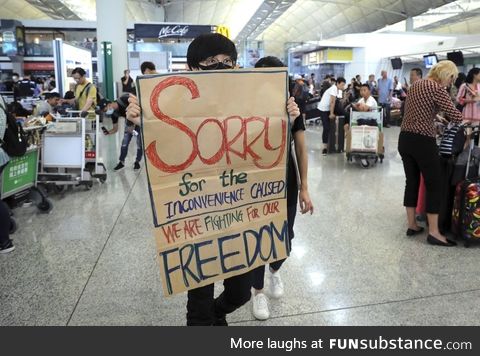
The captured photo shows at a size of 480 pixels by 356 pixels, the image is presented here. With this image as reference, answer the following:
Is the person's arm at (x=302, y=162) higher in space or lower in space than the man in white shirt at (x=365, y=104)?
lower

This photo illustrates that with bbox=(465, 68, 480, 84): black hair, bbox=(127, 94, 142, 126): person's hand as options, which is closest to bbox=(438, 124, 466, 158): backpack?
bbox=(127, 94, 142, 126): person's hand

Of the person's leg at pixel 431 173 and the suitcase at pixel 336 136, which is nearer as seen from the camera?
the person's leg at pixel 431 173

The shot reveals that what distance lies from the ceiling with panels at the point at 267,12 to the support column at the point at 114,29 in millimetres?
12104

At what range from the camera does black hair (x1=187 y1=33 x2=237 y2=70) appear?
1.73m

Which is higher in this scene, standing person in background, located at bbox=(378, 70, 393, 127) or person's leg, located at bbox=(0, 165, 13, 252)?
standing person in background, located at bbox=(378, 70, 393, 127)

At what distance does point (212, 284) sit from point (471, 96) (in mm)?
6404

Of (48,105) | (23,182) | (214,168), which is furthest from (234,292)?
(48,105)

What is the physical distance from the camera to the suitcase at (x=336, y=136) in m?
8.57

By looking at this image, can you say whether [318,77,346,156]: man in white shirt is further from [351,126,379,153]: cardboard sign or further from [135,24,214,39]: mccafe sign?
[135,24,214,39]: mccafe sign

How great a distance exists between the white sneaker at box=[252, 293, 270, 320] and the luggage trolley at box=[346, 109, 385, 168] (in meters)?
→ 5.08

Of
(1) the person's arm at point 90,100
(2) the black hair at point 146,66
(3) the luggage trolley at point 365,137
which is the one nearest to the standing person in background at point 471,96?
(3) the luggage trolley at point 365,137

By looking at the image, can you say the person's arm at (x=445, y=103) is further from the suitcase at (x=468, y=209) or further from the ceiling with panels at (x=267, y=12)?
the ceiling with panels at (x=267, y=12)

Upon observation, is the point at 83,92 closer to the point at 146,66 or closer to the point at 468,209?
the point at 146,66

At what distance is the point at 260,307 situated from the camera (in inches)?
99.1
